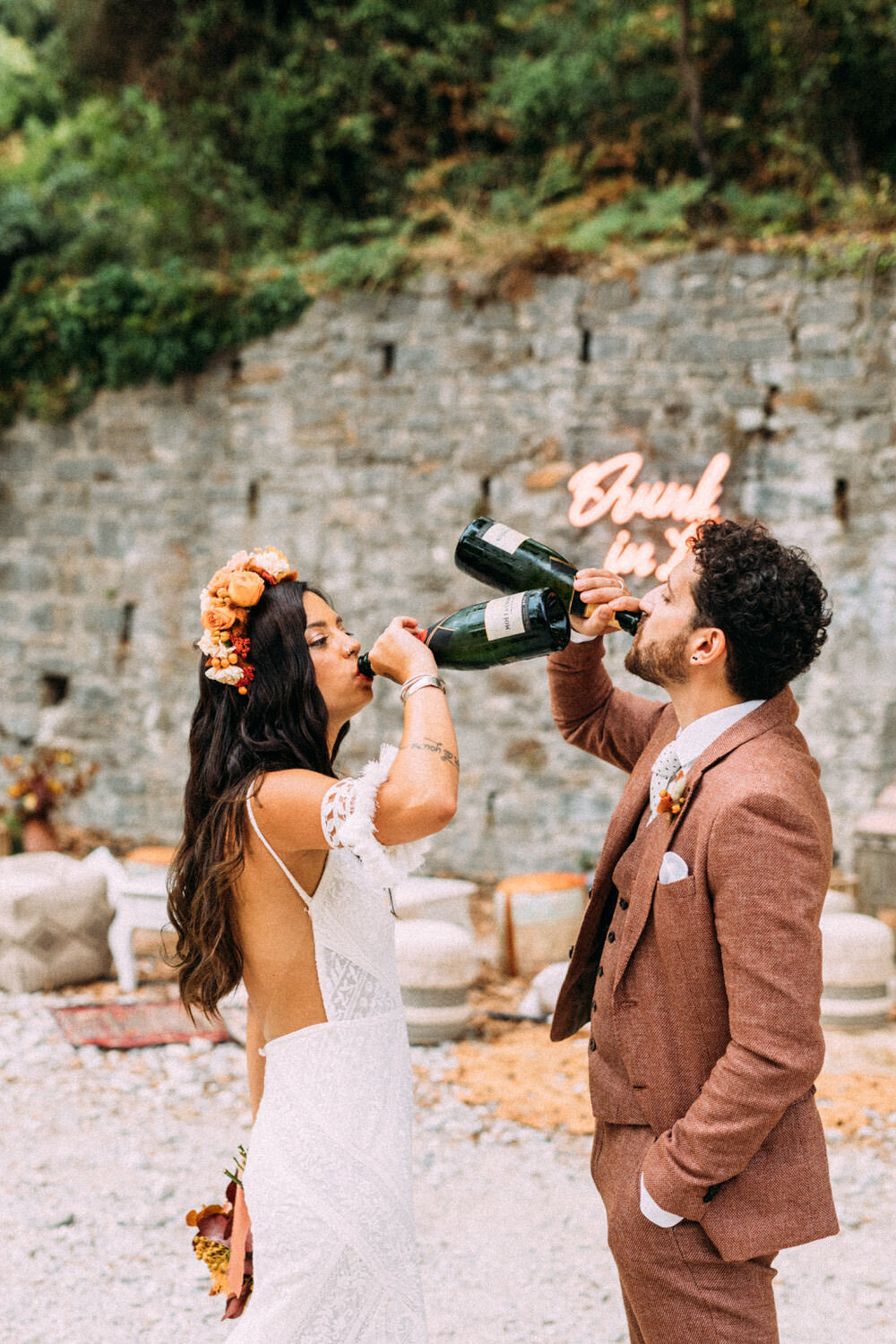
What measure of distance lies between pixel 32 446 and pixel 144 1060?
5.49m

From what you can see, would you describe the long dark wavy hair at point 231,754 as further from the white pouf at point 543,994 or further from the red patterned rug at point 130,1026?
the white pouf at point 543,994

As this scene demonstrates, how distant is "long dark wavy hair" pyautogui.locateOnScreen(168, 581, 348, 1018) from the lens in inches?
77.7

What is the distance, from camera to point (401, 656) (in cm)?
201

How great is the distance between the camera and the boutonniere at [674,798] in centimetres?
189

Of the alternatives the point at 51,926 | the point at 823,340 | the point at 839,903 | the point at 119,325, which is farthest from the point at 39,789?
the point at 823,340

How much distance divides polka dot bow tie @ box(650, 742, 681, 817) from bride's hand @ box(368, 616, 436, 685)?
18.5 inches

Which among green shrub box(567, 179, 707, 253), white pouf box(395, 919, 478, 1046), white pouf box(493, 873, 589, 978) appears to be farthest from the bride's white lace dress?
green shrub box(567, 179, 707, 253)

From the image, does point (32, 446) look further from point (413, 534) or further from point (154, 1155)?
point (154, 1155)

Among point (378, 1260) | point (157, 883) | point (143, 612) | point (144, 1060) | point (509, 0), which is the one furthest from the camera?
point (509, 0)

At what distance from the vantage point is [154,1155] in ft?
13.2

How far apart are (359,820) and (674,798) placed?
573 millimetres

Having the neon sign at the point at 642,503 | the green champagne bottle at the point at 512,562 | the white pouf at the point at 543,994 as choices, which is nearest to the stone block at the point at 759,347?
the neon sign at the point at 642,503

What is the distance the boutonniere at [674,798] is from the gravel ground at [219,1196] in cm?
192

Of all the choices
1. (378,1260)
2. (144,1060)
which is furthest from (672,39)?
(378,1260)
